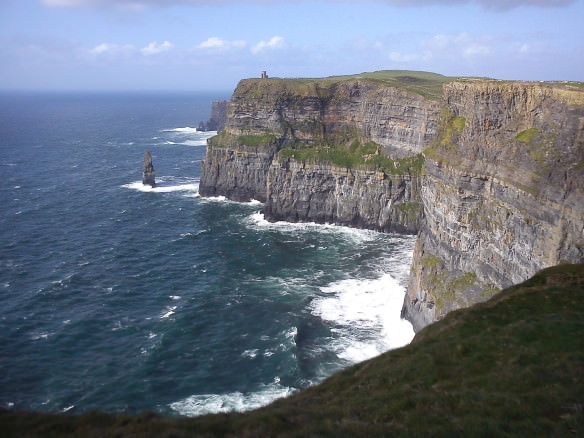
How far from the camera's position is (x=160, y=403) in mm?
45531

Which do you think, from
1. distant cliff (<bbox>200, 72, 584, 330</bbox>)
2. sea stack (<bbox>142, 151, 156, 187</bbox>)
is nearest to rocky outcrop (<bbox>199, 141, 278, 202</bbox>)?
distant cliff (<bbox>200, 72, 584, 330</bbox>)

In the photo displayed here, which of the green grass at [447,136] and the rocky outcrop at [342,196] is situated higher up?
the green grass at [447,136]

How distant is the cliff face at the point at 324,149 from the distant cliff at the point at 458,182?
0.30 metres

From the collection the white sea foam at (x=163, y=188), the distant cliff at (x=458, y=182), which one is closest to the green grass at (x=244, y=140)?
the distant cliff at (x=458, y=182)

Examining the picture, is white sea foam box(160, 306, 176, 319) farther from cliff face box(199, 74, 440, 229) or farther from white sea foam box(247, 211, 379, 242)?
cliff face box(199, 74, 440, 229)

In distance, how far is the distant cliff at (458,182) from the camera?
4097 centimetres

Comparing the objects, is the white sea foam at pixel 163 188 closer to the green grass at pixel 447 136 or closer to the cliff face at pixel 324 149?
the cliff face at pixel 324 149

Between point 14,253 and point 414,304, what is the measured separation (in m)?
65.3

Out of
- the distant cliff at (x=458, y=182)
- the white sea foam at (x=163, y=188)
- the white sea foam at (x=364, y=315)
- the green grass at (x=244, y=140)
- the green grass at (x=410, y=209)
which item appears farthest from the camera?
the white sea foam at (x=163, y=188)

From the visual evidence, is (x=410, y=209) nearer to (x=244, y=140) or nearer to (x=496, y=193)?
(x=244, y=140)

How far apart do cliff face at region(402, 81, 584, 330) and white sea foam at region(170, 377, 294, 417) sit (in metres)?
19.0

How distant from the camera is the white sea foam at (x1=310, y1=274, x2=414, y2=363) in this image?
54875 mm

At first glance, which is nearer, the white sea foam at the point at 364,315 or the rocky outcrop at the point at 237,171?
the white sea foam at the point at 364,315

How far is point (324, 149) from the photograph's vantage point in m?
112
